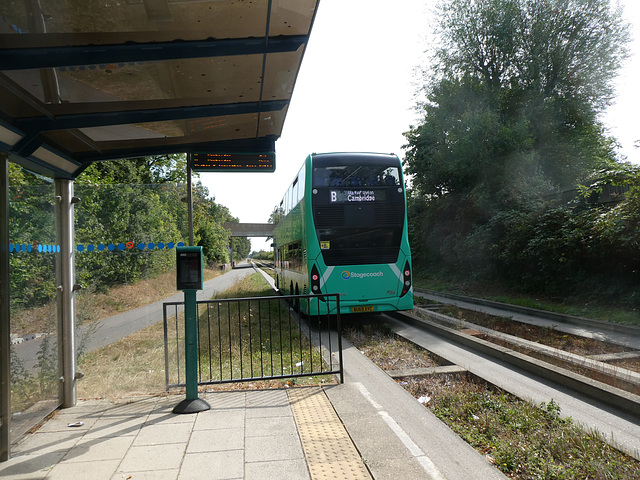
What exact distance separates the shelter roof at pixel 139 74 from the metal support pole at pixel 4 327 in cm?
40

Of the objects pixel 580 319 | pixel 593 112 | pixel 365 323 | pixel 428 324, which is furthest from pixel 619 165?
pixel 593 112

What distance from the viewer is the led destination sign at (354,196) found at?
9.82 meters

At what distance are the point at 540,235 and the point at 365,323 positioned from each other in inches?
299

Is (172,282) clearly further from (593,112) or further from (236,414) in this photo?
(593,112)

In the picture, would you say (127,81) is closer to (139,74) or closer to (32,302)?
(139,74)

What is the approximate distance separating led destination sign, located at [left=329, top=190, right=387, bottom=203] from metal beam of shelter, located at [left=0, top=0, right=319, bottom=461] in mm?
4441

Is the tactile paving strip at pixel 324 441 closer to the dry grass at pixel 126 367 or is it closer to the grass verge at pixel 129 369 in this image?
the grass verge at pixel 129 369

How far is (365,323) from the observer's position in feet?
36.9

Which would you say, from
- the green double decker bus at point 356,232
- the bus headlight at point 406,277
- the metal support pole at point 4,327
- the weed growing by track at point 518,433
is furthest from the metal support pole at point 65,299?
the bus headlight at point 406,277

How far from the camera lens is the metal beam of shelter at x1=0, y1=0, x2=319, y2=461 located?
330 cm

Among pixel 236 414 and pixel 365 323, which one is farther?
pixel 365 323

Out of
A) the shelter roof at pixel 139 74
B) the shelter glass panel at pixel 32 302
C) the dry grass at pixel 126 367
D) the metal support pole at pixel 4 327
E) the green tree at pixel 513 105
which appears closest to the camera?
the shelter roof at pixel 139 74

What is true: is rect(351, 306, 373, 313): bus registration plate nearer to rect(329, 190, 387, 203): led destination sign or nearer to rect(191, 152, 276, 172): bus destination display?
rect(329, 190, 387, 203): led destination sign

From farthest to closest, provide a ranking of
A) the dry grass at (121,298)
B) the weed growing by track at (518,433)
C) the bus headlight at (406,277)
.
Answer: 1. the bus headlight at (406,277)
2. the dry grass at (121,298)
3. the weed growing by track at (518,433)
